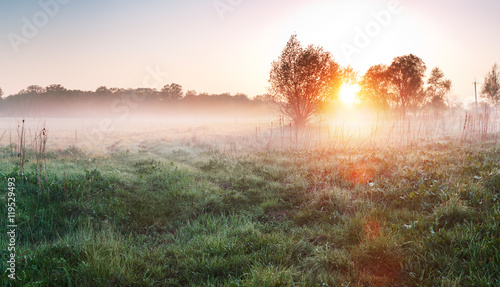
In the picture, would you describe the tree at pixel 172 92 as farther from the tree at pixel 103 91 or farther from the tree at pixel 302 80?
the tree at pixel 302 80

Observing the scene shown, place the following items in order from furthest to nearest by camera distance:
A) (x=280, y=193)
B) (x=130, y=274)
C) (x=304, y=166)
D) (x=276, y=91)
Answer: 1. (x=276, y=91)
2. (x=304, y=166)
3. (x=280, y=193)
4. (x=130, y=274)

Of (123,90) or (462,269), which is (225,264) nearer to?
(462,269)

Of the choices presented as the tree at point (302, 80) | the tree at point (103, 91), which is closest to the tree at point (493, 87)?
the tree at point (302, 80)

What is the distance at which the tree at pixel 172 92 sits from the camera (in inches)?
3187

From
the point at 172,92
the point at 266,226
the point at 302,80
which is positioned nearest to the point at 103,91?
the point at 172,92

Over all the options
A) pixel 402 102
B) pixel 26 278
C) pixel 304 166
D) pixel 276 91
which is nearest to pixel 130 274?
pixel 26 278

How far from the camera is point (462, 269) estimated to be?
3.33 meters

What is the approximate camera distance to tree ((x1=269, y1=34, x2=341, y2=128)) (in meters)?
24.5

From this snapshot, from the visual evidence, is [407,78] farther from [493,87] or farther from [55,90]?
[55,90]

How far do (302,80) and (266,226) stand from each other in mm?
21861

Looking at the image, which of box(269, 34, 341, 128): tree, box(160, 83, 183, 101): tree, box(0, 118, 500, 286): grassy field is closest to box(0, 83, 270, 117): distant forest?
box(160, 83, 183, 101): tree

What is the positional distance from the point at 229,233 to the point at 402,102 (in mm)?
44368

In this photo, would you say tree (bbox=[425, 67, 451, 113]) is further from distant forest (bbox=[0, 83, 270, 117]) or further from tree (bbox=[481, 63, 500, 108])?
distant forest (bbox=[0, 83, 270, 117])

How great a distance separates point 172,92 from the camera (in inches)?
3250
